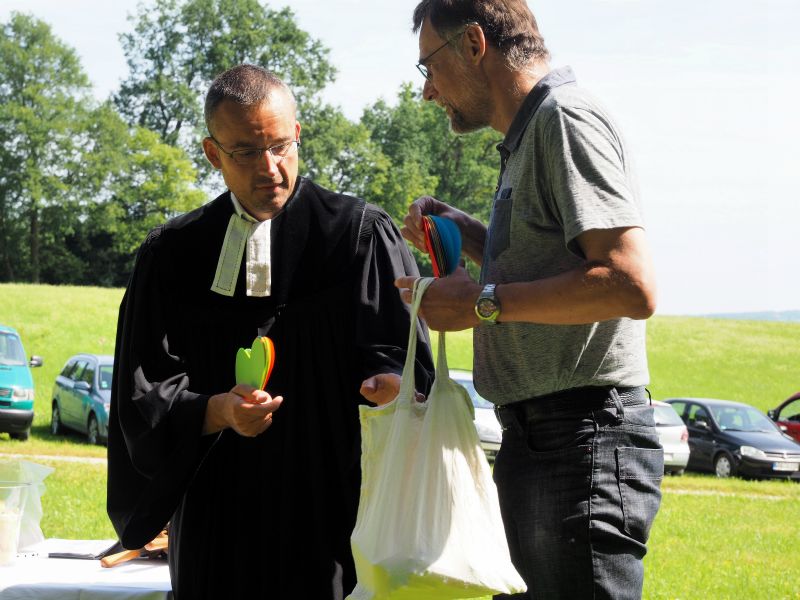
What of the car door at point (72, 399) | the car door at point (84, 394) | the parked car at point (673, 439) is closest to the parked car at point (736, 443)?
the parked car at point (673, 439)

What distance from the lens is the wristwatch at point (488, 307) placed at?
2203 mm

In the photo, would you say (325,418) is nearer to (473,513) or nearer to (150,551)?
(473,513)

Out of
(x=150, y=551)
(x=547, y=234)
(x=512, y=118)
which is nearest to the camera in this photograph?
(x=547, y=234)

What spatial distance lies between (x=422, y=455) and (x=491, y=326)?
1.39 ft

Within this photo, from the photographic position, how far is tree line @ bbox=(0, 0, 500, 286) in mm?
53906

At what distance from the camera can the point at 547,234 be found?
235 cm

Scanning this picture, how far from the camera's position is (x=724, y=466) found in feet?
60.7

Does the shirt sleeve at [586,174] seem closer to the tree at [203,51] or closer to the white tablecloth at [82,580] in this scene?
the white tablecloth at [82,580]

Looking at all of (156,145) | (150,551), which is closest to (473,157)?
(156,145)

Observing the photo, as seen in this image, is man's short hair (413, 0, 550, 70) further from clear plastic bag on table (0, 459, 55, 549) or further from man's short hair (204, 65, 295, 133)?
clear plastic bag on table (0, 459, 55, 549)

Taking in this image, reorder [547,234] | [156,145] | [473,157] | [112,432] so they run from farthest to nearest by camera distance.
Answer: [473,157]
[156,145]
[112,432]
[547,234]

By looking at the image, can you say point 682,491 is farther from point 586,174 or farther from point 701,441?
point 586,174

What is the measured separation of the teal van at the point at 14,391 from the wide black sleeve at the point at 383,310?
1350cm

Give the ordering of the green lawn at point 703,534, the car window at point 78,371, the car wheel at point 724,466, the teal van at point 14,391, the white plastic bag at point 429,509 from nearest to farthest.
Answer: the white plastic bag at point 429,509 < the green lawn at point 703,534 < the teal van at point 14,391 < the car window at point 78,371 < the car wheel at point 724,466
